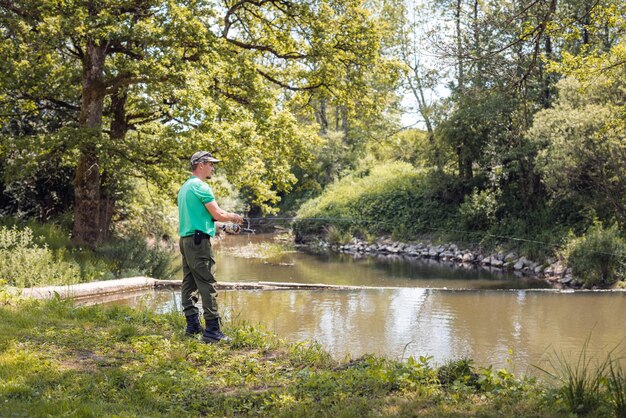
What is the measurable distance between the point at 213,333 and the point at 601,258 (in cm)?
1315

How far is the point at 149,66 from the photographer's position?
12.1 meters

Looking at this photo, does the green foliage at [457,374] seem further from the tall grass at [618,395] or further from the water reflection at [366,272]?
the water reflection at [366,272]

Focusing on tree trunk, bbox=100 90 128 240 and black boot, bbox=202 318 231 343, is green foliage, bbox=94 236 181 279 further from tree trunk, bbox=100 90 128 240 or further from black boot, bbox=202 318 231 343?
black boot, bbox=202 318 231 343

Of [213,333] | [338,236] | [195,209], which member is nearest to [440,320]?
[213,333]

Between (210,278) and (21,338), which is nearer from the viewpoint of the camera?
(21,338)

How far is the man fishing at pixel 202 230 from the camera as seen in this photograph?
6.32m

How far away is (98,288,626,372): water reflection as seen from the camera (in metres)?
8.23

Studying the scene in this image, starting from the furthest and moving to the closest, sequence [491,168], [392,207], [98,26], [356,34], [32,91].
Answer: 1. [392,207]
2. [491,168]
3. [356,34]
4. [32,91]
5. [98,26]

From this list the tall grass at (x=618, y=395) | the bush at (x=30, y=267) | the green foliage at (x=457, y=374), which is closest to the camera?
the tall grass at (x=618, y=395)

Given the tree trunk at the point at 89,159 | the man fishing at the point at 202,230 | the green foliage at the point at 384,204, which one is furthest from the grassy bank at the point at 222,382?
the green foliage at the point at 384,204

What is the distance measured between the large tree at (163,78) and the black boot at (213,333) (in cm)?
620

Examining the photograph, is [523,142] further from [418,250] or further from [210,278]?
[210,278]

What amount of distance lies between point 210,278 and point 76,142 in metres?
7.37

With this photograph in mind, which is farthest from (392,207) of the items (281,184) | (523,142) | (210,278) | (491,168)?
(210,278)
